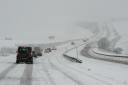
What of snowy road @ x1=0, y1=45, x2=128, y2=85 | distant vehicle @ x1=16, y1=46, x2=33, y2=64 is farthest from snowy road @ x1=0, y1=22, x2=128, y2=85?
distant vehicle @ x1=16, y1=46, x2=33, y2=64

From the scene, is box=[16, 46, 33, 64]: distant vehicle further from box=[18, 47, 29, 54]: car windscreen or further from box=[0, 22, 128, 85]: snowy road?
box=[0, 22, 128, 85]: snowy road

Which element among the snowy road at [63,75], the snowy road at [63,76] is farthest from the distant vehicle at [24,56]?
the snowy road at [63,76]

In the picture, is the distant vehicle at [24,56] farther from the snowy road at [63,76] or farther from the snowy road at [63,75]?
the snowy road at [63,76]

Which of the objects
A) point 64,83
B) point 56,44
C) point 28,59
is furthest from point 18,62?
point 56,44

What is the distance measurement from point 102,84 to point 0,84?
18.6 feet

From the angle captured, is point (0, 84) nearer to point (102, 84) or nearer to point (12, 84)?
point (12, 84)

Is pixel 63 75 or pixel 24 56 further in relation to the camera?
pixel 24 56

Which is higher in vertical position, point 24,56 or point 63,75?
Result: point 24,56

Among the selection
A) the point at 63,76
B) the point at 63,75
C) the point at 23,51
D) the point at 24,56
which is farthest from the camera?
the point at 23,51

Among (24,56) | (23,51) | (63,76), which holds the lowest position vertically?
(63,76)

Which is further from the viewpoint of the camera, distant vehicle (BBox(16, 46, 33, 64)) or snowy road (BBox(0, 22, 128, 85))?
distant vehicle (BBox(16, 46, 33, 64))

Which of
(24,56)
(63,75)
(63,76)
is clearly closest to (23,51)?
(24,56)

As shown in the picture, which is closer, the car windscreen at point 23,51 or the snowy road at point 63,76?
the snowy road at point 63,76

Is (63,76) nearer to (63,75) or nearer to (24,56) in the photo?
(63,75)
